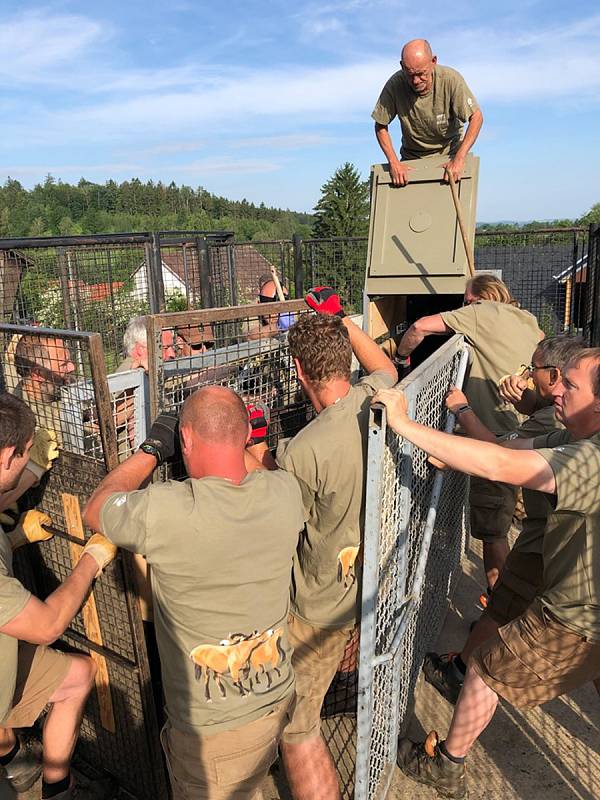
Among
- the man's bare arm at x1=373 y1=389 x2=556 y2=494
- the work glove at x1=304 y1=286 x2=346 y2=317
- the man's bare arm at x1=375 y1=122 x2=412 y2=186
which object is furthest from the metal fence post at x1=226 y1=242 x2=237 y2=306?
the man's bare arm at x1=373 y1=389 x2=556 y2=494

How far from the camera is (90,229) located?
63.7 meters

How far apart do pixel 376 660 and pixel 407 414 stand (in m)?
0.93

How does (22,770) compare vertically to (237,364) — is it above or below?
below

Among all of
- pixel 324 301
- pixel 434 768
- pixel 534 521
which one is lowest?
pixel 434 768

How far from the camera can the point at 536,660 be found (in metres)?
2.32

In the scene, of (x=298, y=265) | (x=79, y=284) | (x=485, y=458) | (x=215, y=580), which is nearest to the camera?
(x=215, y=580)

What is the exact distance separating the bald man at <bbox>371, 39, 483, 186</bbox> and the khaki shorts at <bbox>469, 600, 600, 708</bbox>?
3.37 metres

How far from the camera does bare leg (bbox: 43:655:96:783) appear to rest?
2562mm

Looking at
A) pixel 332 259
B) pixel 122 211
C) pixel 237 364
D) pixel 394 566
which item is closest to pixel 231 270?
pixel 332 259

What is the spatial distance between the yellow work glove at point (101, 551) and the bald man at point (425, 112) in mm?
3659

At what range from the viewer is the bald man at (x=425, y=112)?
4.57 m

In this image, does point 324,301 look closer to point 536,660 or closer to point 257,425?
point 257,425

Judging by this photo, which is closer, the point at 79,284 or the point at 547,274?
the point at 79,284

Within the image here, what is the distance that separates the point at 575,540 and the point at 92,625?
2.02 meters
